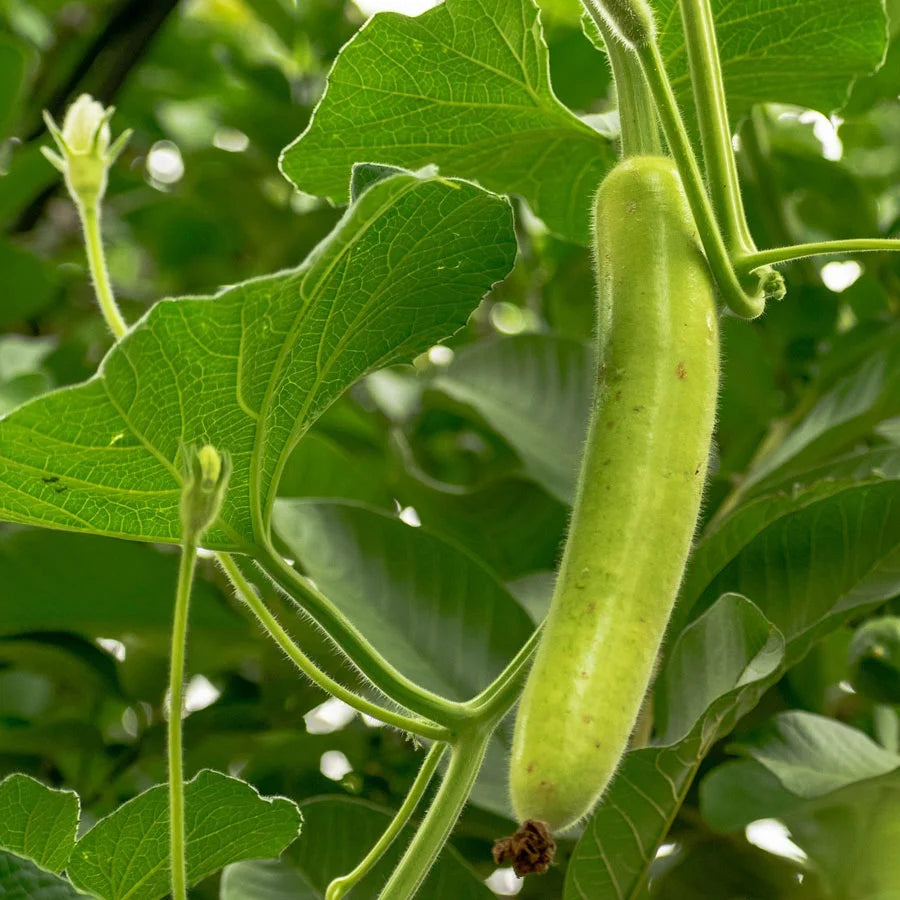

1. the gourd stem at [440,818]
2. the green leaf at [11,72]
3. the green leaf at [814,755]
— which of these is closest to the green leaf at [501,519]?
the green leaf at [814,755]

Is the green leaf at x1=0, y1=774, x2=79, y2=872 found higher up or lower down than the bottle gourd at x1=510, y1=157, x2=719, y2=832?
lower down

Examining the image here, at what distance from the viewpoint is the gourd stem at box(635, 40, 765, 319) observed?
19.7 inches

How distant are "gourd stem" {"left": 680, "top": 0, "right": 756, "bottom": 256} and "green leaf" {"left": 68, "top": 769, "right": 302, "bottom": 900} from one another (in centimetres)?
35

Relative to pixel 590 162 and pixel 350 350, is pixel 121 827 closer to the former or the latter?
pixel 350 350

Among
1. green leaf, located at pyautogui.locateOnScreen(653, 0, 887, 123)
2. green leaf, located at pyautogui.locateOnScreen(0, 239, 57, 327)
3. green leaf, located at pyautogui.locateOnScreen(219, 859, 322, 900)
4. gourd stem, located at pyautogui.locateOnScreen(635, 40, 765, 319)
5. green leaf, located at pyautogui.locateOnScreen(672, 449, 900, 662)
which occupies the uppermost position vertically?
green leaf, located at pyautogui.locateOnScreen(653, 0, 887, 123)

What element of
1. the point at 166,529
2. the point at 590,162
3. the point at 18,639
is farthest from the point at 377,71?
the point at 18,639

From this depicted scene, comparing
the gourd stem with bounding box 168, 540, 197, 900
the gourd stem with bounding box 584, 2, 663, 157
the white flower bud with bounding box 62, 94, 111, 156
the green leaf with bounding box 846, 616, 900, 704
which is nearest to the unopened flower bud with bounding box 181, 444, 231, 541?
the gourd stem with bounding box 168, 540, 197, 900

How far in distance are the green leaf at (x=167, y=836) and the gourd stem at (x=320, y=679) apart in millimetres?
69

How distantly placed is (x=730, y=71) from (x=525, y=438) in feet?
1.27

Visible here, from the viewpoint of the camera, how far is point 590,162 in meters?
0.78

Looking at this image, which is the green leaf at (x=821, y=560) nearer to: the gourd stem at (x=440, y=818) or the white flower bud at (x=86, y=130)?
the gourd stem at (x=440, y=818)

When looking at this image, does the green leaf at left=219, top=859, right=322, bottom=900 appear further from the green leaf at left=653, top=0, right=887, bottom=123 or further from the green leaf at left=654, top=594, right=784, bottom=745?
the green leaf at left=653, top=0, right=887, bottom=123

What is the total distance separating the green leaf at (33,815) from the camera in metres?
0.62

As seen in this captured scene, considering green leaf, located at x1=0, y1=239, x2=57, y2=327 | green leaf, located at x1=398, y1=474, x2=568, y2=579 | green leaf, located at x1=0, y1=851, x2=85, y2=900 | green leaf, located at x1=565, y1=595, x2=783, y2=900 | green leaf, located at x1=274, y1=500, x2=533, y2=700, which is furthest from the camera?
green leaf, located at x1=0, y1=239, x2=57, y2=327
